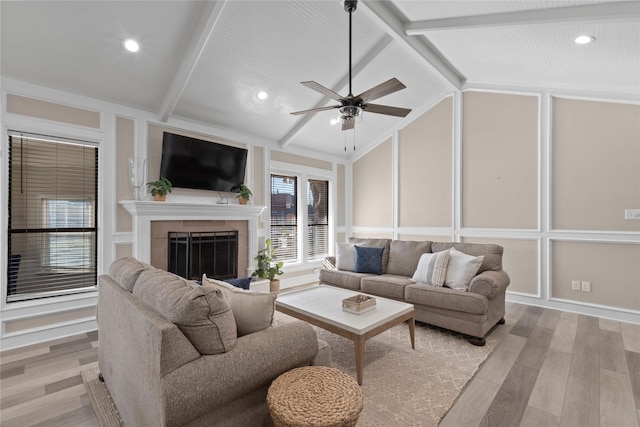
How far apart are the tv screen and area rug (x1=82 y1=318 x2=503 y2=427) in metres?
2.27

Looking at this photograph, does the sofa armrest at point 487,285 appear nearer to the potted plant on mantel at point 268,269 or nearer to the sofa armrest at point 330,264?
the sofa armrest at point 330,264

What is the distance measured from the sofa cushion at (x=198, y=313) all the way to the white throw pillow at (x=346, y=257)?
122 inches

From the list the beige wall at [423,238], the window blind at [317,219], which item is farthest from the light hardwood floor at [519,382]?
the window blind at [317,219]

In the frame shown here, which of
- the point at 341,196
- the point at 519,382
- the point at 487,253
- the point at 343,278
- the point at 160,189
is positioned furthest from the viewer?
the point at 341,196

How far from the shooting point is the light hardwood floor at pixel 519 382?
77.0 inches

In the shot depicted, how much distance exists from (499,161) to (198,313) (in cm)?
478

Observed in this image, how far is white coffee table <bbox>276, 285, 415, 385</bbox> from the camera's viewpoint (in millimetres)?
2379

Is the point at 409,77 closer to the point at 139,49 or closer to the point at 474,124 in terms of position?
the point at 474,124

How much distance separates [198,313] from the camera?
1415 mm

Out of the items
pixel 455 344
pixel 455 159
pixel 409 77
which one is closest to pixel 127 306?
pixel 455 344

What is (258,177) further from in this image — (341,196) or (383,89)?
(383,89)

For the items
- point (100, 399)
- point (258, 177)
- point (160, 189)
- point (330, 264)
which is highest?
point (258, 177)

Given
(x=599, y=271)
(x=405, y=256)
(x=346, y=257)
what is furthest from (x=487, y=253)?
(x=346, y=257)

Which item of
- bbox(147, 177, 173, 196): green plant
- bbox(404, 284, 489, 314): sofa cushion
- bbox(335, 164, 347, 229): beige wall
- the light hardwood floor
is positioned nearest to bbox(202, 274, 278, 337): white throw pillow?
the light hardwood floor
